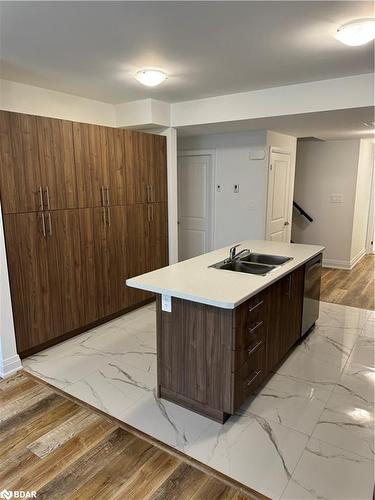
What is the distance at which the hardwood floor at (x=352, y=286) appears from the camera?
4.56 m

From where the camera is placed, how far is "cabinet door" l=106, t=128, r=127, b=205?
3.62 m

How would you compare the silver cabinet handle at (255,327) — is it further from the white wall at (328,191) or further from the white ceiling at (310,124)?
the white wall at (328,191)

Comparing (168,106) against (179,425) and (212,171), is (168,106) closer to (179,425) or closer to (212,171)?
(212,171)

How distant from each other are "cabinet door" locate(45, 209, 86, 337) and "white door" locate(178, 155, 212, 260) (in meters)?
2.40

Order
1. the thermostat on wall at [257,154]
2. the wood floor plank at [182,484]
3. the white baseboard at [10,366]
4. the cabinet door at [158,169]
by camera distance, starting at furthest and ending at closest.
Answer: the thermostat on wall at [257,154]
the cabinet door at [158,169]
the white baseboard at [10,366]
the wood floor plank at [182,484]

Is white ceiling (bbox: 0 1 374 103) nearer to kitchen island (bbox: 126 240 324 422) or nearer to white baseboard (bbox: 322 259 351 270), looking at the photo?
kitchen island (bbox: 126 240 324 422)

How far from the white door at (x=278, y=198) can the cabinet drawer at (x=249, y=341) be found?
2781 millimetres

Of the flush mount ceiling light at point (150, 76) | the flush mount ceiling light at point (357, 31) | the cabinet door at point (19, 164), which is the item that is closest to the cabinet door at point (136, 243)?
the cabinet door at point (19, 164)

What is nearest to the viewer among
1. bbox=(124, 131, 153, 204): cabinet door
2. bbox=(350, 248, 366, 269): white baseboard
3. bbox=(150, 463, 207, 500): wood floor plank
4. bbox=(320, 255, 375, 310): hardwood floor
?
bbox=(150, 463, 207, 500): wood floor plank

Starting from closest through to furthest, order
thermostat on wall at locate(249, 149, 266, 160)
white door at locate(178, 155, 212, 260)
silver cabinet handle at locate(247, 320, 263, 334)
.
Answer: silver cabinet handle at locate(247, 320, 263, 334) → thermostat on wall at locate(249, 149, 266, 160) → white door at locate(178, 155, 212, 260)

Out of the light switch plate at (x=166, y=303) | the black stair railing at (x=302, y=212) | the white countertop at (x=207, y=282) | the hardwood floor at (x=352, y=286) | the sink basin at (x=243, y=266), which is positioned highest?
the black stair railing at (x=302, y=212)

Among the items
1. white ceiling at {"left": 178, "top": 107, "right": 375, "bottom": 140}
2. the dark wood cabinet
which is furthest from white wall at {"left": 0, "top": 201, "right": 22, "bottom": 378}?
white ceiling at {"left": 178, "top": 107, "right": 375, "bottom": 140}

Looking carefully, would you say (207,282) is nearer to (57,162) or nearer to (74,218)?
(74,218)

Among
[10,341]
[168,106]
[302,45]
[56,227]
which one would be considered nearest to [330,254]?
[168,106]
